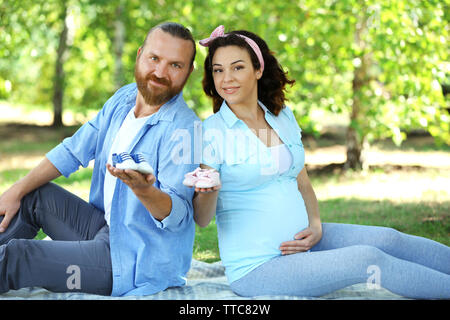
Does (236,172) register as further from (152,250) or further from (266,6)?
(266,6)

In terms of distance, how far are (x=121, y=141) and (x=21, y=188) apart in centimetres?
53

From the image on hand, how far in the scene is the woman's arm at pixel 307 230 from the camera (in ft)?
8.04

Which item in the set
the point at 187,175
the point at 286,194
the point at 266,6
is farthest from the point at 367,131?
the point at 187,175

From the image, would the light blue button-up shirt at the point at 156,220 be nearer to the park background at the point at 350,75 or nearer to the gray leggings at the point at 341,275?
the gray leggings at the point at 341,275

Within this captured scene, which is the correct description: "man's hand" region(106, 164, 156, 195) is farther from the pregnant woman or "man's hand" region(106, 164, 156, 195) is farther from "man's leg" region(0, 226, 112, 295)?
"man's leg" region(0, 226, 112, 295)

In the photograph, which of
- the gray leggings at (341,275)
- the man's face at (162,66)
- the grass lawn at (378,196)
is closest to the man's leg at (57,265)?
the gray leggings at (341,275)

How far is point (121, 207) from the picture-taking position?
2.45m

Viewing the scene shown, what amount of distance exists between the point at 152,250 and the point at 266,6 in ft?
14.2

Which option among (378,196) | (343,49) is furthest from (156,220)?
(343,49)

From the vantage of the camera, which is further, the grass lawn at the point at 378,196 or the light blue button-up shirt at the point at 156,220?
the grass lawn at the point at 378,196

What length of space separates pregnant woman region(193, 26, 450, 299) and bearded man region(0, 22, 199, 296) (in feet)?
0.49
